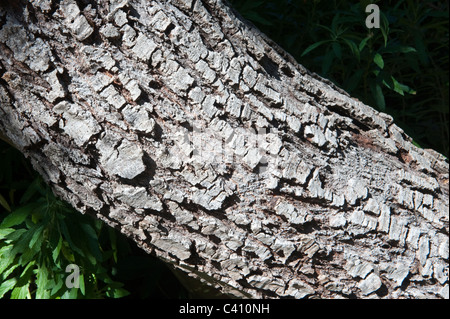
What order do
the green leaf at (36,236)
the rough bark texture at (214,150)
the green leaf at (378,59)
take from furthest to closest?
the green leaf at (378,59) < the green leaf at (36,236) < the rough bark texture at (214,150)

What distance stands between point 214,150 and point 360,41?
0.96m

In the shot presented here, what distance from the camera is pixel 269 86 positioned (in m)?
1.08

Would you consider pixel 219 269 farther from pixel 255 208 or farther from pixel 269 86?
pixel 269 86

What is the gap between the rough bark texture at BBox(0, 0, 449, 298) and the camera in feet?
3.11

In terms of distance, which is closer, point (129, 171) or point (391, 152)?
point (129, 171)

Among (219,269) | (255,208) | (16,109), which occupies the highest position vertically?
(16,109)

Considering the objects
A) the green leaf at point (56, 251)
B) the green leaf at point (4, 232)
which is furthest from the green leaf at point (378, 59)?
the green leaf at point (4, 232)

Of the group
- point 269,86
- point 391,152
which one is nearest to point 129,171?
point 269,86

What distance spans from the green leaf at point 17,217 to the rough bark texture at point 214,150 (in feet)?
1.14

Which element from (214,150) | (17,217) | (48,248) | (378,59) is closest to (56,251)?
(48,248)

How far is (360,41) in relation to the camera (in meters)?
1.66

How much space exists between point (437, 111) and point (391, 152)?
1122mm

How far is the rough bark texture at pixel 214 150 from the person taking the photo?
37.4 inches

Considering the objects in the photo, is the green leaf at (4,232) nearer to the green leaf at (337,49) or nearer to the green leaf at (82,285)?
the green leaf at (82,285)
